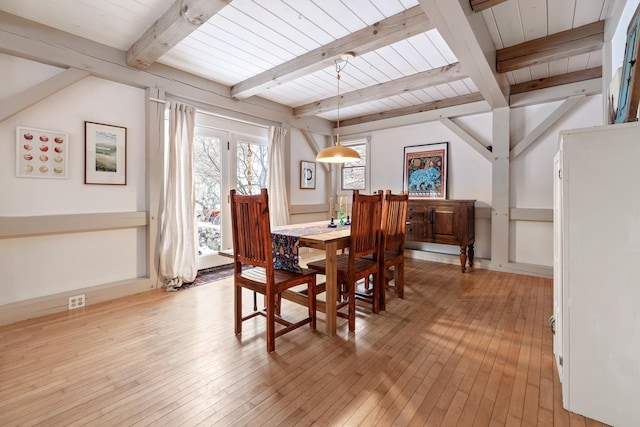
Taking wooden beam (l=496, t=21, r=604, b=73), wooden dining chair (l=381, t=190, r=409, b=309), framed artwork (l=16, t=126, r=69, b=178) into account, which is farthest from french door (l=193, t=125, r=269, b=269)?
wooden beam (l=496, t=21, r=604, b=73)

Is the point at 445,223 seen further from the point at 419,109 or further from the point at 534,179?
the point at 419,109

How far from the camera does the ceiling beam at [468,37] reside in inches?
73.3

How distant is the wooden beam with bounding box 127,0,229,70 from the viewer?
2.09m

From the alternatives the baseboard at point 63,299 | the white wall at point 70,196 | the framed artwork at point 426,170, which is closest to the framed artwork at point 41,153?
the white wall at point 70,196

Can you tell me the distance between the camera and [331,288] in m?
2.32

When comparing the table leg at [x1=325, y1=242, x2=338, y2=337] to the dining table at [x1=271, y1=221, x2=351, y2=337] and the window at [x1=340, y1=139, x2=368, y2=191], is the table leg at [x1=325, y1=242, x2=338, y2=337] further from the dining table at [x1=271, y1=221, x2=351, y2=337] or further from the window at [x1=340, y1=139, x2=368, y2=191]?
the window at [x1=340, y1=139, x2=368, y2=191]

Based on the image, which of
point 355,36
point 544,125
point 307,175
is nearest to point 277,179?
A: point 307,175

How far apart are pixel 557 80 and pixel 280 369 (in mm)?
4603

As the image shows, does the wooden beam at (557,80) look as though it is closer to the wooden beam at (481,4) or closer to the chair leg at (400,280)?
the wooden beam at (481,4)

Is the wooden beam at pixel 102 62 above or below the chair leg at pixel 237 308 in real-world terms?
above

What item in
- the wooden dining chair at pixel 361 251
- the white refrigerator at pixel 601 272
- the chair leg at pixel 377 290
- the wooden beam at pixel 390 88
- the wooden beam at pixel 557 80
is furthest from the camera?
the wooden beam at pixel 557 80

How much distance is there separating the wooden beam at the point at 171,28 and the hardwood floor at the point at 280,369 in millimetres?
2421

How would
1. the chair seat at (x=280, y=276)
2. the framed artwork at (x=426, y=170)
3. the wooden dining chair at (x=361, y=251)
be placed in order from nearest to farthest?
1. the chair seat at (x=280, y=276)
2. the wooden dining chair at (x=361, y=251)
3. the framed artwork at (x=426, y=170)

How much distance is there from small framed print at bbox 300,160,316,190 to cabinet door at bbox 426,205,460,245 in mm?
2239
